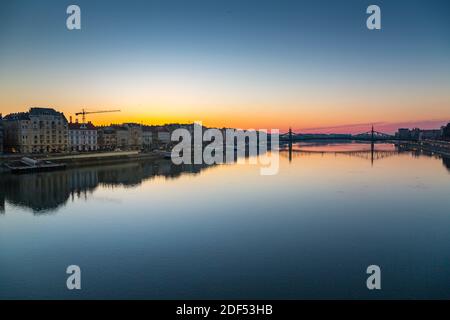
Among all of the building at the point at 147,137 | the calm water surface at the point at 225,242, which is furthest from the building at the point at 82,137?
the calm water surface at the point at 225,242

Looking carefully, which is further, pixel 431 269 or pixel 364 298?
pixel 431 269

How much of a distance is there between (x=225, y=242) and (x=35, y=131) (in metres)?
25.5

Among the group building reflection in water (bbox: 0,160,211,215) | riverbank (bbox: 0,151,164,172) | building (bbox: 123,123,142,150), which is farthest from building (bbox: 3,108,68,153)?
building (bbox: 123,123,142,150)

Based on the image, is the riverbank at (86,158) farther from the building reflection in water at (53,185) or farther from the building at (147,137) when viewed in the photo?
the building at (147,137)

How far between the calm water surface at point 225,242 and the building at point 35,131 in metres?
14.7

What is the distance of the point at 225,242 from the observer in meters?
6.89

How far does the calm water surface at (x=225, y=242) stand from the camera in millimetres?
4859

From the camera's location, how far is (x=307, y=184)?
1528 centimetres

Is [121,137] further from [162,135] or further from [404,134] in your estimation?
[404,134]

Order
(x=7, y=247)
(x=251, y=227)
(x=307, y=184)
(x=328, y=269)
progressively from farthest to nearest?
(x=307, y=184) < (x=251, y=227) < (x=7, y=247) < (x=328, y=269)
